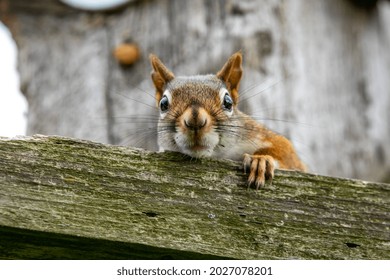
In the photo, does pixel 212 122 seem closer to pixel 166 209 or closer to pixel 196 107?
pixel 196 107

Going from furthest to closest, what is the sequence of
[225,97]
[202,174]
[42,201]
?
[225,97] < [202,174] < [42,201]

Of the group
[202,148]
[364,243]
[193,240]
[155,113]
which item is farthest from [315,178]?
[155,113]

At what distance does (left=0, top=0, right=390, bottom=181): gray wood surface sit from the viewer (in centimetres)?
277

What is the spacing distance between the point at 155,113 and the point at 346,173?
852 millimetres

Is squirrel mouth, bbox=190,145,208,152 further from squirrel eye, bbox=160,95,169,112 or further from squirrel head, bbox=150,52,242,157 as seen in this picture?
squirrel eye, bbox=160,95,169,112

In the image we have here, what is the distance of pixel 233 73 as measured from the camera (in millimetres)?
2445

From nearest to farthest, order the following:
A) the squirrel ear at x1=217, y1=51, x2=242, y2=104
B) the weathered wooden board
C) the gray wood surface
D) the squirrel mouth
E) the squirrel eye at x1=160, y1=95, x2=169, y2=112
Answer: the weathered wooden board, the squirrel mouth, the squirrel eye at x1=160, y1=95, x2=169, y2=112, the squirrel ear at x1=217, y1=51, x2=242, y2=104, the gray wood surface

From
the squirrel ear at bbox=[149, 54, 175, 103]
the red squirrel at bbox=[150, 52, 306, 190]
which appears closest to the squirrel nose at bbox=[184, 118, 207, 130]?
the red squirrel at bbox=[150, 52, 306, 190]

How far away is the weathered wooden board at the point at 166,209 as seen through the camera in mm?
1261

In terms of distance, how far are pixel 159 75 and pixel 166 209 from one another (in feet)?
3.78

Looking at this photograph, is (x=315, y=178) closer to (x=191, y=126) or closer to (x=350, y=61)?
(x=191, y=126)

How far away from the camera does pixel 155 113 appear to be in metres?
2.73

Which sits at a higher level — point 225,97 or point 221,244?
point 225,97

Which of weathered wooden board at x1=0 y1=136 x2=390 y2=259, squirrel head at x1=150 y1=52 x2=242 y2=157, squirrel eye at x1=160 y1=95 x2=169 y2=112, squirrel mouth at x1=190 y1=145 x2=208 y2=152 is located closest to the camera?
weathered wooden board at x1=0 y1=136 x2=390 y2=259
